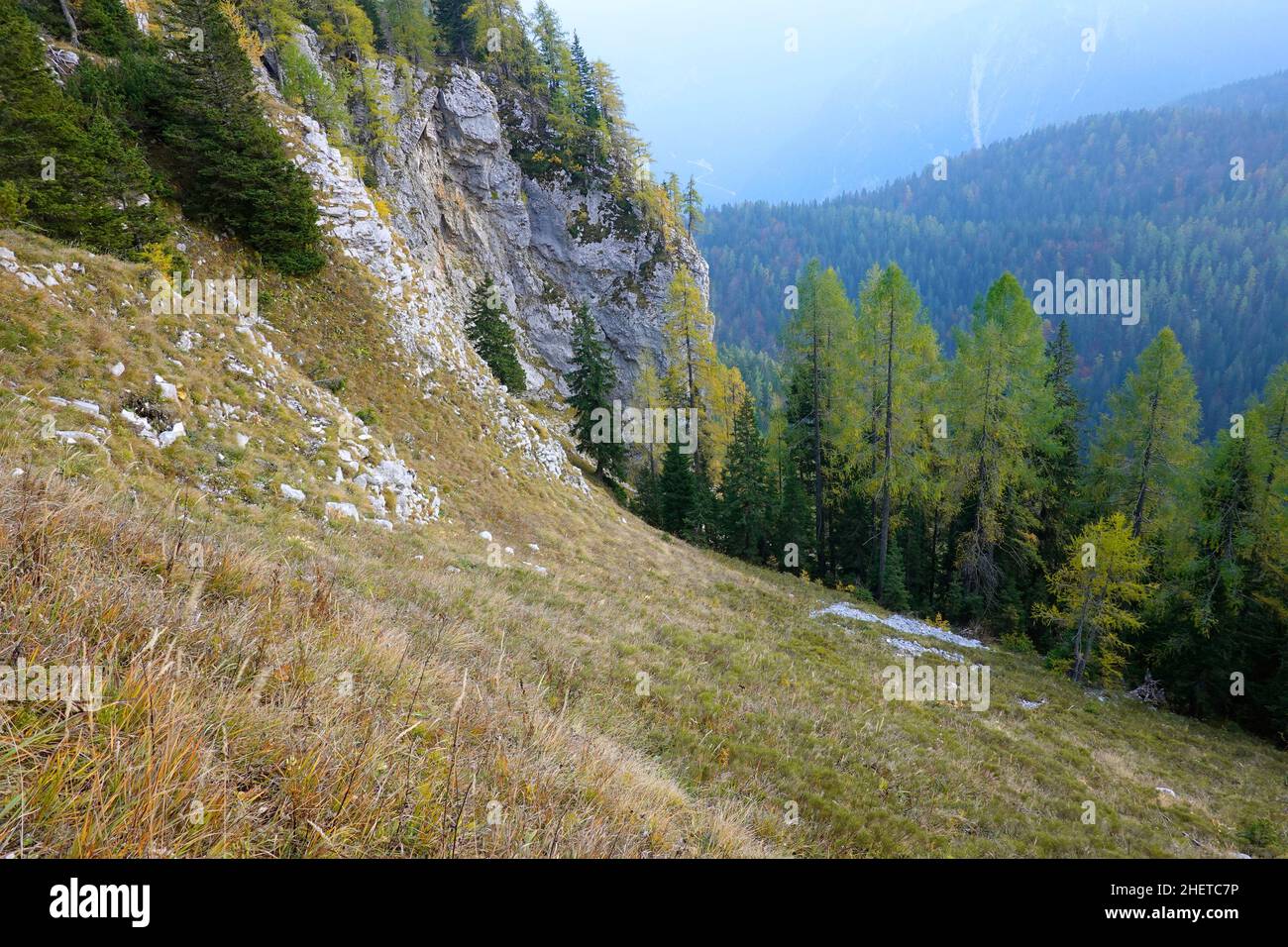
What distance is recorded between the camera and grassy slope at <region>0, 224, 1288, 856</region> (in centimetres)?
245

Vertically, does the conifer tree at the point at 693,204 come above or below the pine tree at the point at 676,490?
above

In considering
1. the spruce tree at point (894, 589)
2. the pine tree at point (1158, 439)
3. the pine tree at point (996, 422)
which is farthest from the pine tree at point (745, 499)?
the pine tree at point (1158, 439)

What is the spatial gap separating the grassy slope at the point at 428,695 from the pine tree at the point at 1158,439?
416 inches

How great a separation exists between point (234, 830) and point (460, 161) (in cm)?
5806

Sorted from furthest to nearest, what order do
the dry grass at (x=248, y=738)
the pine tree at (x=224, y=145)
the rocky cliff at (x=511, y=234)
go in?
1. the rocky cliff at (x=511, y=234)
2. the pine tree at (x=224, y=145)
3. the dry grass at (x=248, y=738)

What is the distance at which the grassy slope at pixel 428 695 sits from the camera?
2.45 metres

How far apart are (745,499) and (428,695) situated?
28.9 meters

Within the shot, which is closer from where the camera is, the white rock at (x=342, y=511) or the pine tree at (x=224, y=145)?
the white rock at (x=342, y=511)

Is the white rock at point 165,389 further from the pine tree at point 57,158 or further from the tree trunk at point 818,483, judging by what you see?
the tree trunk at point 818,483

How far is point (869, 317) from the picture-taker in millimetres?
26422

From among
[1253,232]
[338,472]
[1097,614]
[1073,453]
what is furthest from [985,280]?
[338,472]

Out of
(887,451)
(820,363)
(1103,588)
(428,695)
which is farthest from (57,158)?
(1103,588)

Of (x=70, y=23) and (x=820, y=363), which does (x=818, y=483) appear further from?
(x=70, y=23)

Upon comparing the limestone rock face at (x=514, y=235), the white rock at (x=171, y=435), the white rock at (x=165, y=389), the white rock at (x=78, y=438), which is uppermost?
the limestone rock face at (x=514, y=235)
